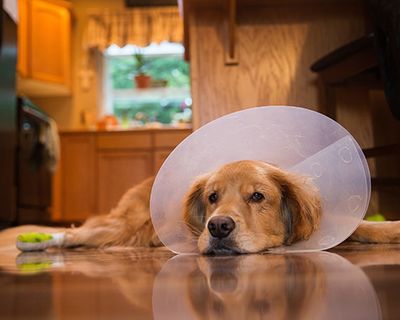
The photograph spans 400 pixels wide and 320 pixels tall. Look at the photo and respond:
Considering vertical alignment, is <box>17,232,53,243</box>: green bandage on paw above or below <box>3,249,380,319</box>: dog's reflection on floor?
below

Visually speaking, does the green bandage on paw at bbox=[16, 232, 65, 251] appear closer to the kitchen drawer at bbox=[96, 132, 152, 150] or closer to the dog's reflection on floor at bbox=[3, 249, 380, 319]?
the dog's reflection on floor at bbox=[3, 249, 380, 319]

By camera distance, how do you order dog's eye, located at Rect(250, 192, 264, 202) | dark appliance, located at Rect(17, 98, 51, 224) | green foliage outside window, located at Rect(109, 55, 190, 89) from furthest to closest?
green foliage outside window, located at Rect(109, 55, 190, 89)
dark appliance, located at Rect(17, 98, 51, 224)
dog's eye, located at Rect(250, 192, 264, 202)

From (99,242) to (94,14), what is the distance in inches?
190

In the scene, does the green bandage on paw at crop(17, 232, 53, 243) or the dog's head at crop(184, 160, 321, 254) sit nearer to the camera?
the dog's head at crop(184, 160, 321, 254)

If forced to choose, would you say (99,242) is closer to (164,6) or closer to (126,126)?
(126,126)

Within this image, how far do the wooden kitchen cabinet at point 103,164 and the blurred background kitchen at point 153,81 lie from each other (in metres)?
0.01

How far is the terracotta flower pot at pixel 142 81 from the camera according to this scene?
6410mm

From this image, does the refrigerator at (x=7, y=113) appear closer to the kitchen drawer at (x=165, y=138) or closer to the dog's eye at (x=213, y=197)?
the dog's eye at (x=213, y=197)

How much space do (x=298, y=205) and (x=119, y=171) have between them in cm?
449

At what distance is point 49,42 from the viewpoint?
5934 millimetres

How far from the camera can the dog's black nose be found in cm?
128

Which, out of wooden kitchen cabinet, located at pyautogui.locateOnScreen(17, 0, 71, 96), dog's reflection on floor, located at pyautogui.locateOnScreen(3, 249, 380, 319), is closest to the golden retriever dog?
dog's reflection on floor, located at pyautogui.locateOnScreen(3, 249, 380, 319)

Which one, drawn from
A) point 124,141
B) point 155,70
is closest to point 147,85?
point 155,70

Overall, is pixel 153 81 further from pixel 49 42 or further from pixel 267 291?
pixel 267 291
